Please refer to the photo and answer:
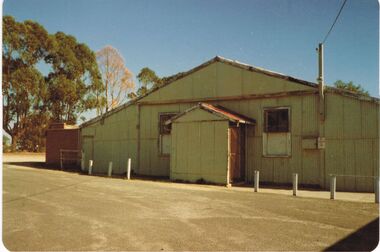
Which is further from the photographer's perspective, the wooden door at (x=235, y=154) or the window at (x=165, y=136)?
the window at (x=165, y=136)

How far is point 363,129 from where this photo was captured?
14.6 m

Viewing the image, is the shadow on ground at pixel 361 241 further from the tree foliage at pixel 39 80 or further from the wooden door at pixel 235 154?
the tree foliage at pixel 39 80

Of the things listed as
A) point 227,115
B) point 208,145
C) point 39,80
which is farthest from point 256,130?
point 39,80

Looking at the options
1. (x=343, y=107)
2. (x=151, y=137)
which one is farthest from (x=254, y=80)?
(x=151, y=137)

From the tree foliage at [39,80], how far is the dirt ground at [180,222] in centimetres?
2906

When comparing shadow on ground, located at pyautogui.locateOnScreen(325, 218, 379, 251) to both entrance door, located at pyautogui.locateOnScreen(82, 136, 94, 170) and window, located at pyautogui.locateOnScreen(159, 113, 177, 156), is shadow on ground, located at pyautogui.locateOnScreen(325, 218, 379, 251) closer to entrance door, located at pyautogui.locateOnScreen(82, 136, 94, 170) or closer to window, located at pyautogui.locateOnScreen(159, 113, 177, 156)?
window, located at pyautogui.locateOnScreen(159, 113, 177, 156)

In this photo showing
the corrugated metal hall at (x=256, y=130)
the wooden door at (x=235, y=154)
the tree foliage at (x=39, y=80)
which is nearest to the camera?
the corrugated metal hall at (x=256, y=130)

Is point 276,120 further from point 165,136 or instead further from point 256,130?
point 165,136

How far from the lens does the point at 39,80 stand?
3938 centimetres

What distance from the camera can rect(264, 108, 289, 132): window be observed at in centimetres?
1661

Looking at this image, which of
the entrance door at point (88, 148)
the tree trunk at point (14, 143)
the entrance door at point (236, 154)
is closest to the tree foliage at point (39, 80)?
the tree trunk at point (14, 143)

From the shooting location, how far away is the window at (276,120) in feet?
54.5

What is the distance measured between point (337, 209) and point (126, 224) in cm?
562

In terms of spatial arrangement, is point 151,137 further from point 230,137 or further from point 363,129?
point 363,129
